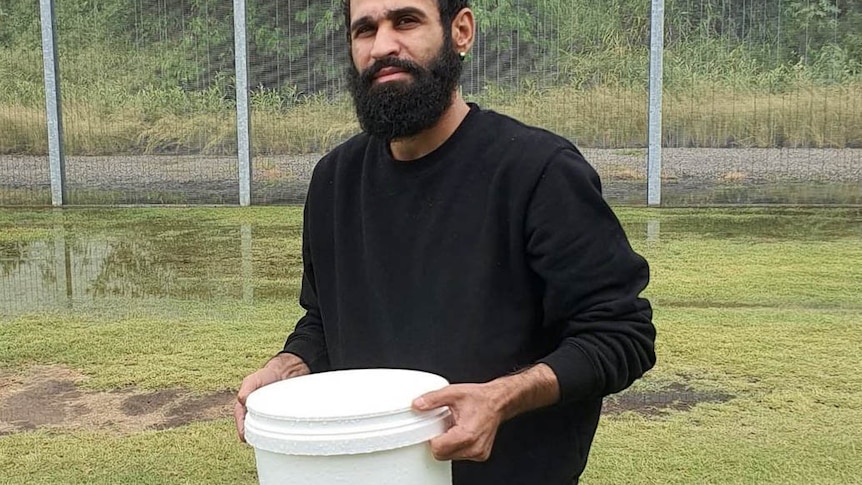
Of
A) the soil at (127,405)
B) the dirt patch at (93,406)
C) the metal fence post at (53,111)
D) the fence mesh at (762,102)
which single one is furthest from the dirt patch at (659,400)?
the metal fence post at (53,111)

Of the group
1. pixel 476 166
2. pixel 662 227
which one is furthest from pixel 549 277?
pixel 662 227

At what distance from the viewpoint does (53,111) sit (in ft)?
37.3

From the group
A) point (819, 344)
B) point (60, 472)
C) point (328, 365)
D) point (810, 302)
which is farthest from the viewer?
point (810, 302)

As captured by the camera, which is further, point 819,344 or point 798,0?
point 798,0

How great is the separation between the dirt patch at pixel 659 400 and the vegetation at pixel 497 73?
282 inches

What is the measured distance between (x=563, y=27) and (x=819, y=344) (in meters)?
6.93

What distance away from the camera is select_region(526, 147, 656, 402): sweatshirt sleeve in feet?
5.29

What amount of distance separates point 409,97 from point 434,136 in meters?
0.10

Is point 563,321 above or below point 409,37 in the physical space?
below

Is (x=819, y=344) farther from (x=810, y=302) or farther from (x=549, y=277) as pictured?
(x=549, y=277)

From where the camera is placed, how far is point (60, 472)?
363 centimetres

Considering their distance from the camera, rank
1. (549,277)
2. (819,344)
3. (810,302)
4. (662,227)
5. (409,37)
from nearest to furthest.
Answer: (549,277)
(409,37)
(819,344)
(810,302)
(662,227)

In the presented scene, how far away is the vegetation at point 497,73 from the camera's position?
11211 millimetres

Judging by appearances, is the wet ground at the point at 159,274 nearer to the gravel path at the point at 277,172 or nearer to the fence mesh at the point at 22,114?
the gravel path at the point at 277,172
